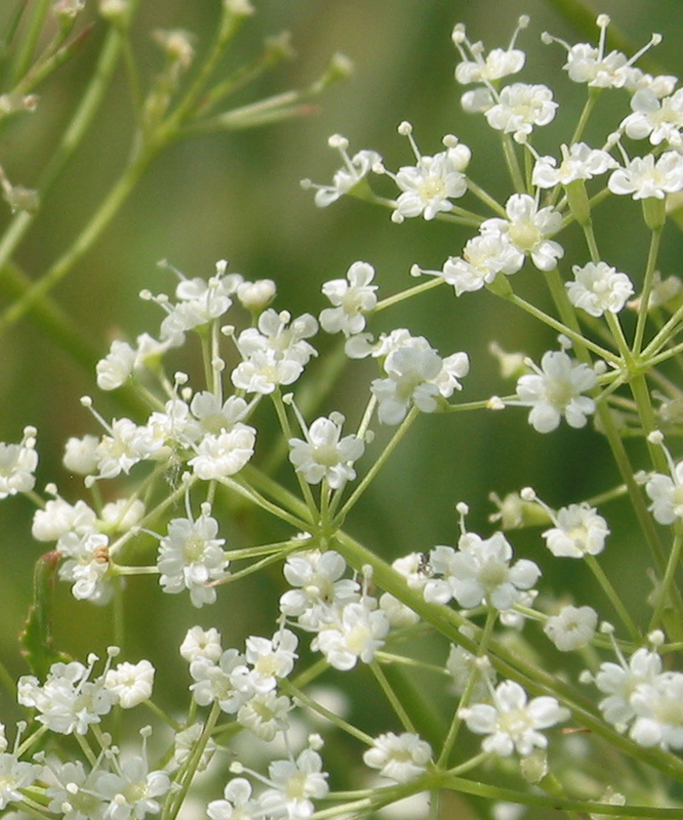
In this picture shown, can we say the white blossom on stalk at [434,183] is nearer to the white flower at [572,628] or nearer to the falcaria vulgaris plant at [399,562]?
the falcaria vulgaris plant at [399,562]

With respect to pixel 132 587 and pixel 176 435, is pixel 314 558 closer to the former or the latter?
pixel 176 435

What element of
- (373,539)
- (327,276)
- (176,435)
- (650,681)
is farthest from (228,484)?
→ (327,276)

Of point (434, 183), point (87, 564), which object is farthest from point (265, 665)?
point (434, 183)

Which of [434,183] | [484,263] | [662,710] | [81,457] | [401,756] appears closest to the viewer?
[662,710]

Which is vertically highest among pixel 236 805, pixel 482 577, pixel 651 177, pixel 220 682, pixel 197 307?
pixel 651 177

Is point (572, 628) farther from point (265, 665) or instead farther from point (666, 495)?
point (265, 665)

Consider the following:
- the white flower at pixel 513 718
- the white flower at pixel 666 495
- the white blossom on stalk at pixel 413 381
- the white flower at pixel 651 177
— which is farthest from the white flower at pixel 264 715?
the white flower at pixel 651 177
